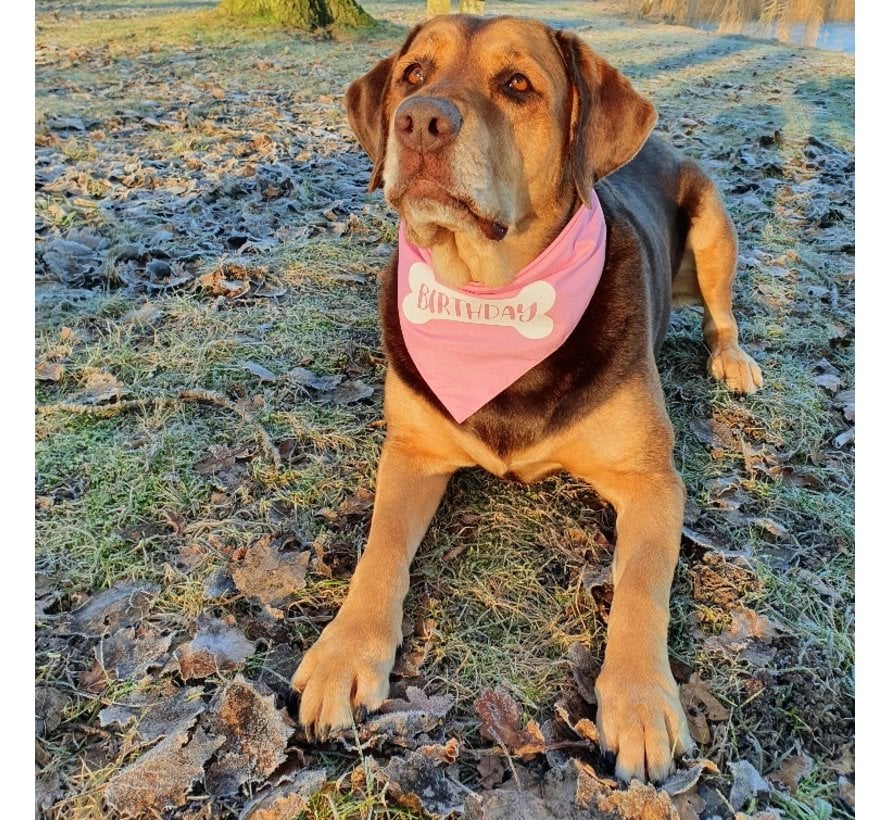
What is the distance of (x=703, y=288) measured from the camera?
503 cm

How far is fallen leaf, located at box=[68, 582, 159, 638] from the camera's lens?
2.87 meters

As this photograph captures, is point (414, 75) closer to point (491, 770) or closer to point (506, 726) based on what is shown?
point (506, 726)

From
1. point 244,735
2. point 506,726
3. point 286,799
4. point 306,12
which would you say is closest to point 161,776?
point 244,735

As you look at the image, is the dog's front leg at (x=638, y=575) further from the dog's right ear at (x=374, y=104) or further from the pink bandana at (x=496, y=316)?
the dog's right ear at (x=374, y=104)

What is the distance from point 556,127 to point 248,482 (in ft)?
7.30

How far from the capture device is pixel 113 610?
295 cm

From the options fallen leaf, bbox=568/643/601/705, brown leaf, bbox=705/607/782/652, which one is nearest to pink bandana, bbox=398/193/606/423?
fallen leaf, bbox=568/643/601/705

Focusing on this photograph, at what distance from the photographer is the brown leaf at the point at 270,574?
2996 millimetres

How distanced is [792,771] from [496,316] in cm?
209

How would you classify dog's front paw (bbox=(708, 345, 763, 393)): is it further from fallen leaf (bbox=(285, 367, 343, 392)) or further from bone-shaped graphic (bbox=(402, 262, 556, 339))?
fallen leaf (bbox=(285, 367, 343, 392))

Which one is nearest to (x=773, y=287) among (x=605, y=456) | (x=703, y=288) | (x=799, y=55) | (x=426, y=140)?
(x=703, y=288)

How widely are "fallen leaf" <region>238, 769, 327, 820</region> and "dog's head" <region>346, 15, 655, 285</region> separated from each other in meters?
2.03

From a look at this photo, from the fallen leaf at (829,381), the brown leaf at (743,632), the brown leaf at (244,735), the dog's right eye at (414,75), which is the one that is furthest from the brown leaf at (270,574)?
the fallen leaf at (829,381)
